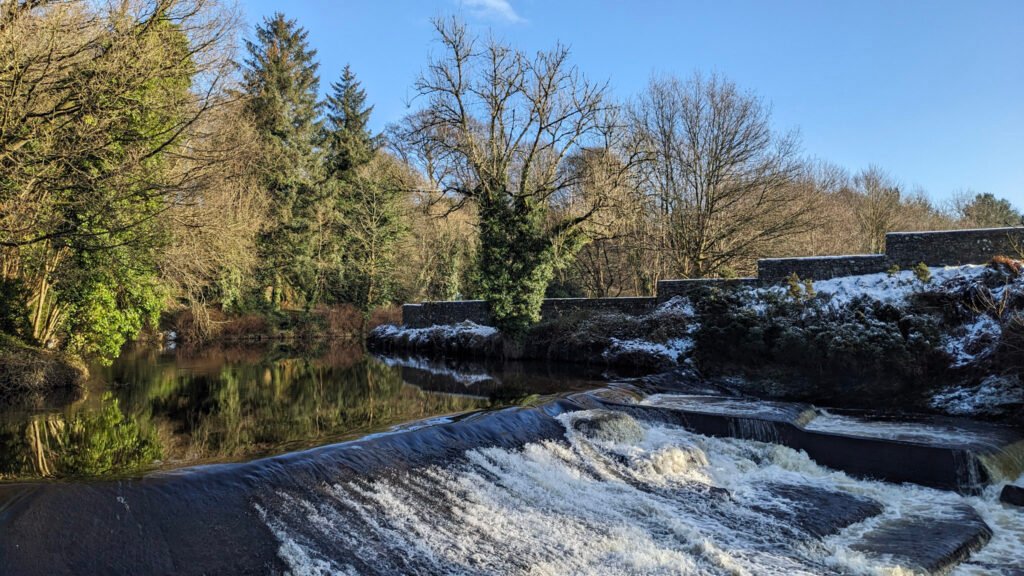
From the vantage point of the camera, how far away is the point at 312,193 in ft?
108

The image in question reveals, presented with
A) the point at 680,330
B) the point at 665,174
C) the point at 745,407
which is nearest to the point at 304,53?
the point at 665,174

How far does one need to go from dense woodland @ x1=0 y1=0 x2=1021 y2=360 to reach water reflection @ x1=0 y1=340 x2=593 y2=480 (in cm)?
209

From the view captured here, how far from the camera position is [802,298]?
52.2 feet

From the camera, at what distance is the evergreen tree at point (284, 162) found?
31.8 meters

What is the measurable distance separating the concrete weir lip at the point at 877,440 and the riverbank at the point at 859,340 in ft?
6.74

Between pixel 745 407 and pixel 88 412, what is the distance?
36.5 feet

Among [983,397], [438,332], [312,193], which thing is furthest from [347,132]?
[983,397]


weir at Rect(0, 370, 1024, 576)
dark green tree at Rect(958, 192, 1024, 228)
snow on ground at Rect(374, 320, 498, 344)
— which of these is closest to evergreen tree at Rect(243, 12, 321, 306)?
snow on ground at Rect(374, 320, 498, 344)

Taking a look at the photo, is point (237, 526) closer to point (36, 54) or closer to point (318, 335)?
point (36, 54)

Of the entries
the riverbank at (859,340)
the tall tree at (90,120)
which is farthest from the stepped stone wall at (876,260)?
the tall tree at (90,120)

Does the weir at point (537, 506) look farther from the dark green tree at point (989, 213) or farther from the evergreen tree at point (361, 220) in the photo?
the dark green tree at point (989, 213)

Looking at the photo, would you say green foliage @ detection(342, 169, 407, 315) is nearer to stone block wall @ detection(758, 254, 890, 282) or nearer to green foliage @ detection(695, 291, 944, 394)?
green foliage @ detection(695, 291, 944, 394)

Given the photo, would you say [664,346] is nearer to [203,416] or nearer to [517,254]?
[517,254]

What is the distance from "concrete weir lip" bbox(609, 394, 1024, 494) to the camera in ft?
26.6
